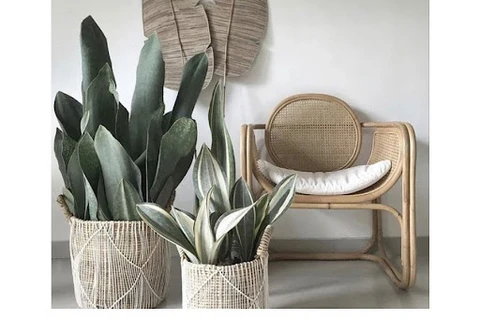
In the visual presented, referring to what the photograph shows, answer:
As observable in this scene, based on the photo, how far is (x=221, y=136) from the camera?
1.74m

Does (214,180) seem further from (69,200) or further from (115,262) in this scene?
(69,200)

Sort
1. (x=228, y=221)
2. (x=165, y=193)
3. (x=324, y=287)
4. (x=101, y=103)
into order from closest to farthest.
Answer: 1. (x=228, y=221)
2. (x=101, y=103)
3. (x=165, y=193)
4. (x=324, y=287)

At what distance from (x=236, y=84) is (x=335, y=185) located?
2.53 ft

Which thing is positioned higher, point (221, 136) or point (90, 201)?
point (221, 136)

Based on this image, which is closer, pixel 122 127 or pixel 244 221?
pixel 244 221

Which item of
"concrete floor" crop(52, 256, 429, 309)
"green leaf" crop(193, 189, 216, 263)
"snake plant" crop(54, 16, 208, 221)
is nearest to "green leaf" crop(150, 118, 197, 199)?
"snake plant" crop(54, 16, 208, 221)

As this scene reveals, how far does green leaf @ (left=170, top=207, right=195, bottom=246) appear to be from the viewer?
1.56 meters

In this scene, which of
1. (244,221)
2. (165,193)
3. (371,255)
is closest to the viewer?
(244,221)

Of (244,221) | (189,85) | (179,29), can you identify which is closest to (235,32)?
(179,29)

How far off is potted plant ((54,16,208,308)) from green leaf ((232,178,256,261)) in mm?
223

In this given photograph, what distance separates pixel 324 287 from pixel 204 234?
2.61ft

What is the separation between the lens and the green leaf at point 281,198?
165 centimetres

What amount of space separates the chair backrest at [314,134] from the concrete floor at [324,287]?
18.4 inches
